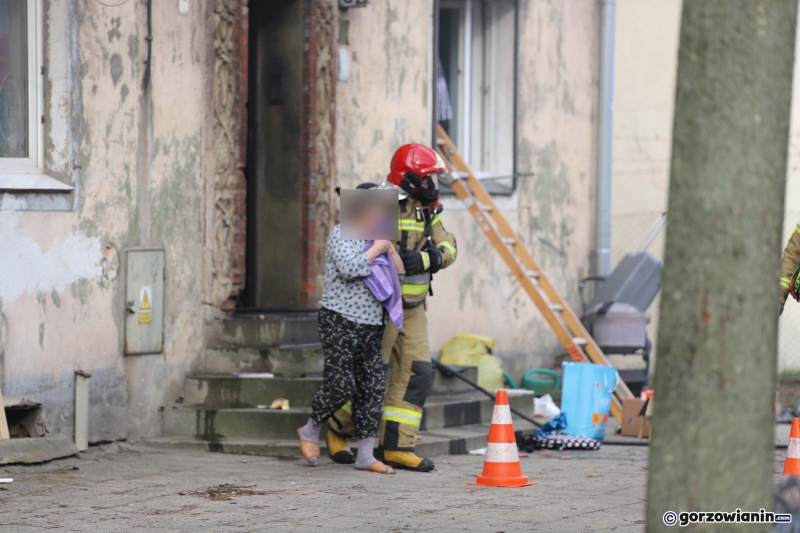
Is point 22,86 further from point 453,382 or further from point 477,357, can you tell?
point 477,357

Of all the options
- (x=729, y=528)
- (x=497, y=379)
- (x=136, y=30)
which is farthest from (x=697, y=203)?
(x=497, y=379)

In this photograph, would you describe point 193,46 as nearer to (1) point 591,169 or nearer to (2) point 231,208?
(2) point 231,208

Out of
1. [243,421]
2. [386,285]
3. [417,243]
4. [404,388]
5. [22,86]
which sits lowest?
[243,421]

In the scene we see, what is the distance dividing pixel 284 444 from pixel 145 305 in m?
1.45

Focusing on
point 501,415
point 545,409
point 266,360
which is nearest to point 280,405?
point 266,360

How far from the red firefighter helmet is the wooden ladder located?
3.08m

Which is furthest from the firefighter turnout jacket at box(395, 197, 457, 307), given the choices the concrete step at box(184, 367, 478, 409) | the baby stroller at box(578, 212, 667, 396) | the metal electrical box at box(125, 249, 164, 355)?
the baby stroller at box(578, 212, 667, 396)

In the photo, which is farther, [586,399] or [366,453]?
[586,399]

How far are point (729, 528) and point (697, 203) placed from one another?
893mm

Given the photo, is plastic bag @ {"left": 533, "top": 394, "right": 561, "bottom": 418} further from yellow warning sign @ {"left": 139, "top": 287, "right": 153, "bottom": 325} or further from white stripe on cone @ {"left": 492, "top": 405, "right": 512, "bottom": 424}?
yellow warning sign @ {"left": 139, "top": 287, "right": 153, "bottom": 325}

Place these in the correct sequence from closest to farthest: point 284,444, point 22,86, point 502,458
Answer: point 502,458 < point 22,86 < point 284,444

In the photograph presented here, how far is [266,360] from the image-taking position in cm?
880

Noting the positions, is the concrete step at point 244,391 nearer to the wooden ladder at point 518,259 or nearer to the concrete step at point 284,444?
the concrete step at point 284,444

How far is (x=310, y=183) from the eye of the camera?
958 cm
